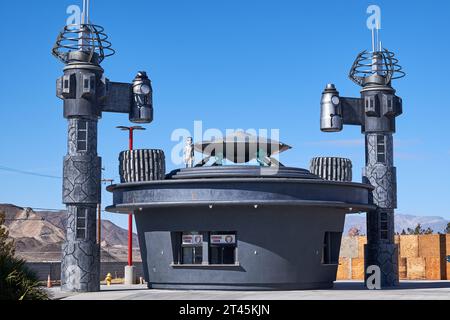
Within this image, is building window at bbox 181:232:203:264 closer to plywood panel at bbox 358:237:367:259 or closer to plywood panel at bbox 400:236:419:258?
plywood panel at bbox 400:236:419:258

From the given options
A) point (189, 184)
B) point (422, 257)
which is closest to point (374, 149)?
point (189, 184)

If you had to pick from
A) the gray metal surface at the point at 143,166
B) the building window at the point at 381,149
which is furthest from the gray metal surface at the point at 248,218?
the building window at the point at 381,149

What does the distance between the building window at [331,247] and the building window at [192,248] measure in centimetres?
602

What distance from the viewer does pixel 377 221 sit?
41.8 metres

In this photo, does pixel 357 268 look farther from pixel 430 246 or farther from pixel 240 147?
pixel 240 147

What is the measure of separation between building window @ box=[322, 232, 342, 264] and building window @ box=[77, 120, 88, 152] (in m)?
12.1

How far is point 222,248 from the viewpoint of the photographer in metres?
34.9

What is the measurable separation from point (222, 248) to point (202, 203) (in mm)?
2468

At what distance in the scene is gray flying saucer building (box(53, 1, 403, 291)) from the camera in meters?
34.5

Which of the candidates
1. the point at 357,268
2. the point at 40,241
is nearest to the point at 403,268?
the point at 357,268

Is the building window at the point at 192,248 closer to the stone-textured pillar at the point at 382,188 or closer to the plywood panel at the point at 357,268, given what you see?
the stone-textured pillar at the point at 382,188

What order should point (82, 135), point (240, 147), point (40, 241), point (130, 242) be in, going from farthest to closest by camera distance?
point (40, 241), point (130, 242), point (240, 147), point (82, 135)

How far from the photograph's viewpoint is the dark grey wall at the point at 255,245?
34500 mm
